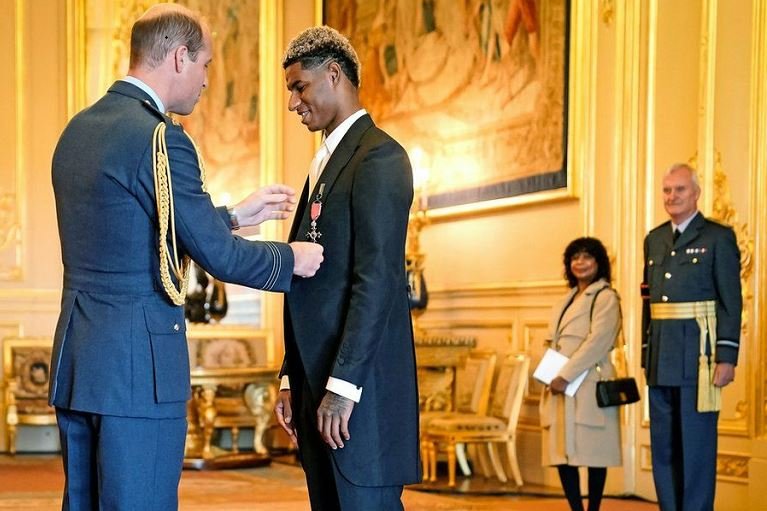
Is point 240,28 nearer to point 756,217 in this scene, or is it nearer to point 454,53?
point 454,53

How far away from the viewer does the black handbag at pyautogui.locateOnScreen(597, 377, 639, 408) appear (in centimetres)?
646

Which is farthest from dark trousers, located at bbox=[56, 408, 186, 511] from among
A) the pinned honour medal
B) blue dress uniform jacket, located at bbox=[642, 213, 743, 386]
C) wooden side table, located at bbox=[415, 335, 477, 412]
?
wooden side table, located at bbox=[415, 335, 477, 412]

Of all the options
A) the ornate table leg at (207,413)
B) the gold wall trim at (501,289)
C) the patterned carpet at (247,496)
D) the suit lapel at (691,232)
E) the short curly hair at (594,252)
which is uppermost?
the suit lapel at (691,232)

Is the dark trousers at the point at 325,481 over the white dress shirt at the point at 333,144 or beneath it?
beneath

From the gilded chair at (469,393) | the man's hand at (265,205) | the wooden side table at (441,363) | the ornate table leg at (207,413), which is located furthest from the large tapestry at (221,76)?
the man's hand at (265,205)

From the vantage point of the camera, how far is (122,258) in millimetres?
2770

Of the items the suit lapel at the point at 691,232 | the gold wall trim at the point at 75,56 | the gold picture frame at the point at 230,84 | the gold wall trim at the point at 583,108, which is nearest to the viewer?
the suit lapel at the point at 691,232

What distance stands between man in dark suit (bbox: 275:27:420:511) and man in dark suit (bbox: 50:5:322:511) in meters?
0.23

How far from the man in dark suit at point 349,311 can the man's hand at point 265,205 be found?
72mm

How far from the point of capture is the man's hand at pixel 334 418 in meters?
2.89

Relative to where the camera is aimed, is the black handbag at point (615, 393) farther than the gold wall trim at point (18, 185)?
No

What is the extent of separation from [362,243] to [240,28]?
31.0ft

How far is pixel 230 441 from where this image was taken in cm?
1110

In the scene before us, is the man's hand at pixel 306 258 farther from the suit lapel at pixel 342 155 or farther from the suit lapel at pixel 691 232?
the suit lapel at pixel 691 232
